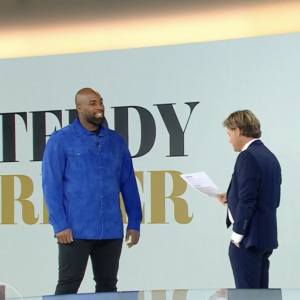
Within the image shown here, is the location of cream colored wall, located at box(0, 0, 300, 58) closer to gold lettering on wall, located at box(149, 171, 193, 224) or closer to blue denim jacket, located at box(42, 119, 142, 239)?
gold lettering on wall, located at box(149, 171, 193, 224)

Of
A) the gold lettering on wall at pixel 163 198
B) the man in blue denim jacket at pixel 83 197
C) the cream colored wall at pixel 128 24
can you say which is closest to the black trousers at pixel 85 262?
the man in blue denim jacket at pixel 83 197

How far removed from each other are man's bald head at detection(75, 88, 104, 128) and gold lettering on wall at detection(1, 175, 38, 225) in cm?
166

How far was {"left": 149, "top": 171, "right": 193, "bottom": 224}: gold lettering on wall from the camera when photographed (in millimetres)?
3848

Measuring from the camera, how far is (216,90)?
3787mm

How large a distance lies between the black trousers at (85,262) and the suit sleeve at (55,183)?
0.40 feet

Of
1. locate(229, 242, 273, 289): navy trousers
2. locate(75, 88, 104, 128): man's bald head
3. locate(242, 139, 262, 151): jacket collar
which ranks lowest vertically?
locate(229, 242, 273, 289): navy trousers

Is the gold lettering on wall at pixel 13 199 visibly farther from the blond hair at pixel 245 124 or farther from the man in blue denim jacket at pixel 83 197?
the blond hair at pixel 245 124

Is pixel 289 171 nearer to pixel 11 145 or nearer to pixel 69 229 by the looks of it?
pixel 69 229

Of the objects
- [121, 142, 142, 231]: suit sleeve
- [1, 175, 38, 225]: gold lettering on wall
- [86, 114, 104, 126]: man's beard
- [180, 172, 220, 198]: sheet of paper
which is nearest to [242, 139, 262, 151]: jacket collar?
[180, 172, 220, 198]: sheet of paper

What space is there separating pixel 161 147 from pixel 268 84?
2.80 feet

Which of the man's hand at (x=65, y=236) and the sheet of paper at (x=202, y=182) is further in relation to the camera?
the sheet of paper at (x=202, y=182)

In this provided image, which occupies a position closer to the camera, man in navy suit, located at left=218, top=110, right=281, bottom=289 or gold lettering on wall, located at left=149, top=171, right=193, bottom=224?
man in navy suit, located at left=218, top=110, right=281, bottom=289

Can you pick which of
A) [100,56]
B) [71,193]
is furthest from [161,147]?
[71,193]

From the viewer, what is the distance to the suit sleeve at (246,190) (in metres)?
2.43
